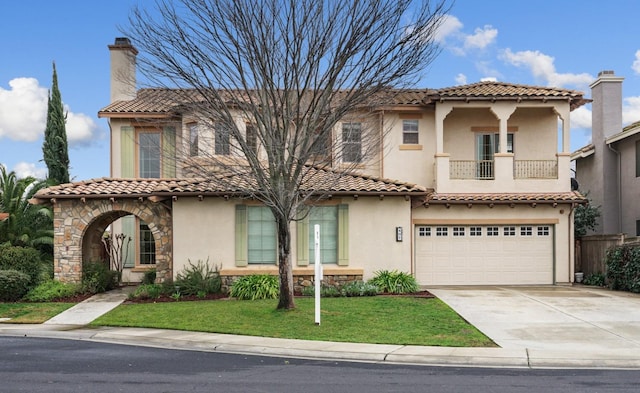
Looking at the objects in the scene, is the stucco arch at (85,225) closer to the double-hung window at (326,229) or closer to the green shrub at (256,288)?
the green shrub at (256,288)

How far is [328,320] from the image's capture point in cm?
1380

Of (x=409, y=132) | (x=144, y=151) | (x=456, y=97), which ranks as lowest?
(x=144, y=151)

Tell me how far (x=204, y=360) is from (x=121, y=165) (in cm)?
1461

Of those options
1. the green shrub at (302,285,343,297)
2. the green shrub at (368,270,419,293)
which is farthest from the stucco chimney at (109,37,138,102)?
the green shrub at (368,270,419,293)

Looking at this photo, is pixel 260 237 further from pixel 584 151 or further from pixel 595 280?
pixel 584 151

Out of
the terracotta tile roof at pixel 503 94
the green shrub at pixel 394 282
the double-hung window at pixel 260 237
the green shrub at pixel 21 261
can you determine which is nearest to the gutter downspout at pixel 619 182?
the terracotta tile roof at pixel 503 94

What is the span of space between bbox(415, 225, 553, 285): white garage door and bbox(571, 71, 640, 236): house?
17.4ft

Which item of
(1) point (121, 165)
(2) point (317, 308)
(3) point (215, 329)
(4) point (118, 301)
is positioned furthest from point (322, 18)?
(1) point (121, 165)

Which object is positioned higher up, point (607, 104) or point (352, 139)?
point (607, 104)

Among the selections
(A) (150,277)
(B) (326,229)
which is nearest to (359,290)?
(B) (326,229)

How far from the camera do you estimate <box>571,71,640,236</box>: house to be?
79.6ft

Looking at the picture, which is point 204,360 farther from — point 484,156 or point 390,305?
point 484,156

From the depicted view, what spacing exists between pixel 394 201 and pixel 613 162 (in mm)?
12195

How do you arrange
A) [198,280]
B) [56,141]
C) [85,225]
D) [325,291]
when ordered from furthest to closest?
[56,141], [85,225], [198,280], [325,291]
